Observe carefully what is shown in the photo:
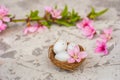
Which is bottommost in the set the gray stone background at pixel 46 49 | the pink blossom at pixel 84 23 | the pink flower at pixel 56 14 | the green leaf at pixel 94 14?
the gray stone background at pixel 46 49

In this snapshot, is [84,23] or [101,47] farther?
[84,23]

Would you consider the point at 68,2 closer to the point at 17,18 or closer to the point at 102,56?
the point at 17,18

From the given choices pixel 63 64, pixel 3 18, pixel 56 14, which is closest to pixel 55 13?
pixel 56 14

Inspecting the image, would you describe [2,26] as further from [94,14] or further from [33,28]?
[94,14]

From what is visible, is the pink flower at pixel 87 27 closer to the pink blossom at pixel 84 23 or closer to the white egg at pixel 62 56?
the pink blossom at pixel 84 23

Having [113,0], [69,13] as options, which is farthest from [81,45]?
[113,0]

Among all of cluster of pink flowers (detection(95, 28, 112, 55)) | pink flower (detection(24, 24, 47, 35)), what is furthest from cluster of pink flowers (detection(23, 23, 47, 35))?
cluster of pink flowers (detection(95, 28, 112, 55))

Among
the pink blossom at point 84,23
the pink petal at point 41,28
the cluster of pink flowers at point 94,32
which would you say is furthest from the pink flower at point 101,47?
the pink petal at point 41,28
